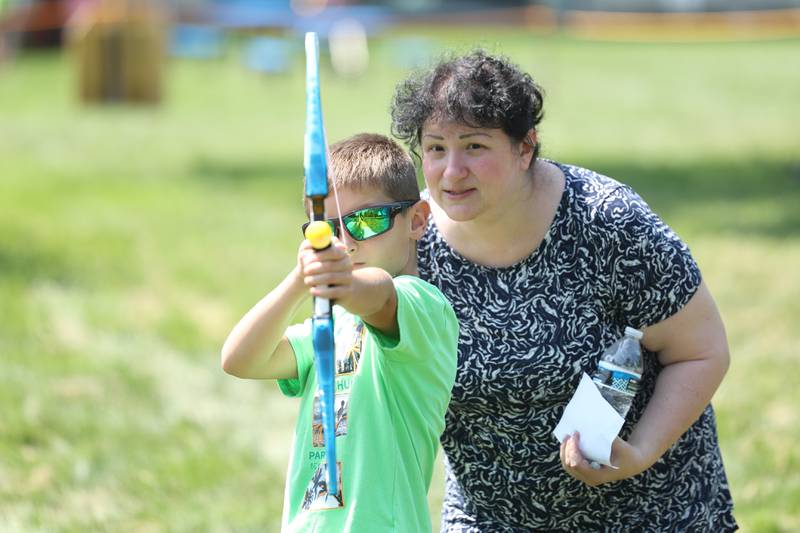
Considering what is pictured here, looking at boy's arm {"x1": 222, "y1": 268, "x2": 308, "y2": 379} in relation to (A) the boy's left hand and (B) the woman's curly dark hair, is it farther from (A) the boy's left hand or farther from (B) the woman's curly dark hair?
(B) the woman's curly dark hair

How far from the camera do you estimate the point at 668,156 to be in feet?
47.1

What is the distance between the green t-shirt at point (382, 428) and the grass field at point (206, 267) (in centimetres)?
109

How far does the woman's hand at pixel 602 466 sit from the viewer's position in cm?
321

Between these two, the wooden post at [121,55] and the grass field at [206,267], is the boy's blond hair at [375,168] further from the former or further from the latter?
the wooden post at [121,55]

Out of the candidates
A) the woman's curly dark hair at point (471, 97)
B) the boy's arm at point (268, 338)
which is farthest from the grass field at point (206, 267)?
the boy's arm at point (268, 338)

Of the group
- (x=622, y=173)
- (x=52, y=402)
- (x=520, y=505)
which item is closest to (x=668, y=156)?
(x=622, y=173)

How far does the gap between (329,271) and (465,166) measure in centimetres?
86

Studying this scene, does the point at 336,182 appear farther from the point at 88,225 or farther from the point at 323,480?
the point at 88,225

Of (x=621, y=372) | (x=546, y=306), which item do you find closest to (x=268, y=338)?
(x=546, y=306)

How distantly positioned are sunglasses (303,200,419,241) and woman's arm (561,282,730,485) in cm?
88

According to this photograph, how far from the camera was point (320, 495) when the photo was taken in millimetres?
→ 2820

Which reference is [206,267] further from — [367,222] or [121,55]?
[121,55]

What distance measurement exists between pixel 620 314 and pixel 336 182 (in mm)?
976

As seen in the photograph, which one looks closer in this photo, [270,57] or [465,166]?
[465,166]
